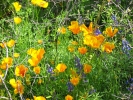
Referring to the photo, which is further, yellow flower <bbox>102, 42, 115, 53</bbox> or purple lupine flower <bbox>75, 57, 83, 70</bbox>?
purple lupine flower <bbox>75, 57, 83, 70</bbox>

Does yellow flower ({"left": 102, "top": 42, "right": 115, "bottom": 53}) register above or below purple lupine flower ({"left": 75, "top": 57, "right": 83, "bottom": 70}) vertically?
above

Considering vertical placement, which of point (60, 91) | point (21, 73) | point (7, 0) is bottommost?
point (60, 91)

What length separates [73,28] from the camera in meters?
2.66

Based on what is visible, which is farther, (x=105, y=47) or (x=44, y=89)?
(x=44, y=89)

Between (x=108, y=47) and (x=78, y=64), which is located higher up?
(x=108, y=47)

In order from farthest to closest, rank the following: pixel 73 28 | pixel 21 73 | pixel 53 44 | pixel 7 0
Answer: pixel 7 0
pixel 53 44
pixel 73 28
pixel 21 73

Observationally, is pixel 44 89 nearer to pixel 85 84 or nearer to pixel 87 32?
pixel 85 84

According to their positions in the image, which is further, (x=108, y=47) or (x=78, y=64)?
(x=78, y=64)

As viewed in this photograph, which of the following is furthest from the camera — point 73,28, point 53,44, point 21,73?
point 53,44

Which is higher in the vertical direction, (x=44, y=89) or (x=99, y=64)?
(x=99, y=64)

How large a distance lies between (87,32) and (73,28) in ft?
0.36

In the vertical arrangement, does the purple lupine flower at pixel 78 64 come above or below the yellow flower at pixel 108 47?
below

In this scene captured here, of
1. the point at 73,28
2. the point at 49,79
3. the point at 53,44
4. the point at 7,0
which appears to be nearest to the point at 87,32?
the point at 73,28

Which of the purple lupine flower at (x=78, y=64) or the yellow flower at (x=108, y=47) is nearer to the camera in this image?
the yellow flower at (x=108, y=47)
